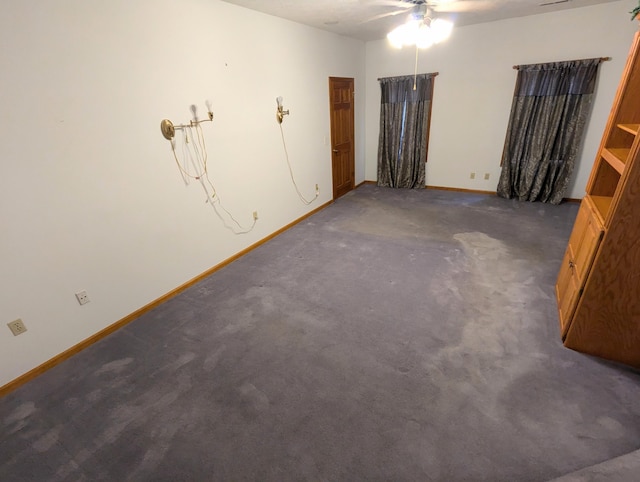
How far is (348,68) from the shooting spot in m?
4.98

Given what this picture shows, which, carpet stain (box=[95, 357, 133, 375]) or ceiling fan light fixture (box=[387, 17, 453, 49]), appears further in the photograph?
ceiling fan light fixture (box=[387, 17, 453, 49])

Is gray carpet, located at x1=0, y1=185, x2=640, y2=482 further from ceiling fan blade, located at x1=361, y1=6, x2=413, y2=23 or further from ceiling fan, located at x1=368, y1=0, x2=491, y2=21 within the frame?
ceiling fan blade, located at x1=361, y1=6, x2=413, y2=23

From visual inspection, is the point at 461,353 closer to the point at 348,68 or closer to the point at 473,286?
the point at 473,286

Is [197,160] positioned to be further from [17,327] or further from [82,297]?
[17,327]

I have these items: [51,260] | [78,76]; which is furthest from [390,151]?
[51,260]

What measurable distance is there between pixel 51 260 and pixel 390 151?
16.8ft

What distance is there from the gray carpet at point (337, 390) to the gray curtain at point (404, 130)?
293 cm

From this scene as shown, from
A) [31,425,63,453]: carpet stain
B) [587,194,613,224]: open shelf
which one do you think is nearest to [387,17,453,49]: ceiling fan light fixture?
[587,194,613,224]: open shelf

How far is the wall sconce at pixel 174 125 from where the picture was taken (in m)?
2.53

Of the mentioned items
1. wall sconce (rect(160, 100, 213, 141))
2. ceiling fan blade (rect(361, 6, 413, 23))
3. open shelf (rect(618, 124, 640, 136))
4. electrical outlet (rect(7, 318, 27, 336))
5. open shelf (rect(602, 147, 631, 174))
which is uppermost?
ceiling fan blade (rect(361, 6, 413, 23))

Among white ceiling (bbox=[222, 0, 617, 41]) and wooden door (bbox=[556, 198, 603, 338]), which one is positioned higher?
white ceiling (bbox=[222, 0, 617, 41])

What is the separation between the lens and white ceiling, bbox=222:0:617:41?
2984 mm

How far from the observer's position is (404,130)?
5441 mm

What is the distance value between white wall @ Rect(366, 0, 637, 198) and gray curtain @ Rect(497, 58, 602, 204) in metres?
0.15
